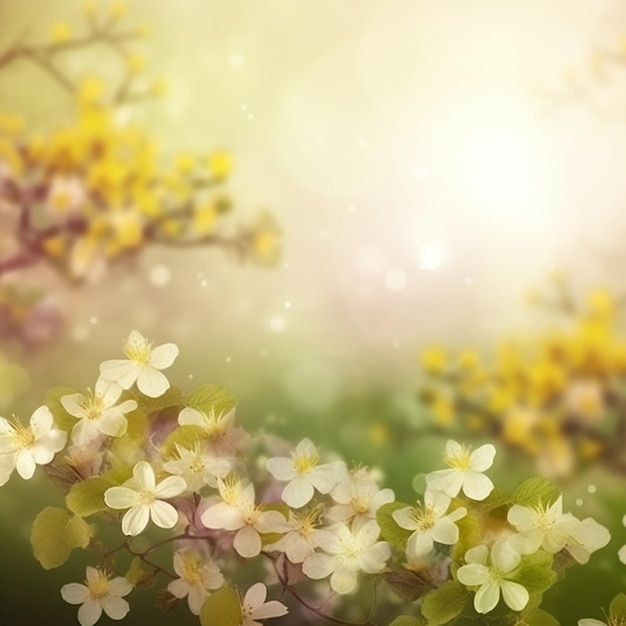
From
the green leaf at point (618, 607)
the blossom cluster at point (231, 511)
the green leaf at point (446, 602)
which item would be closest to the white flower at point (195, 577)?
the blossom cluster at point (231, 511)

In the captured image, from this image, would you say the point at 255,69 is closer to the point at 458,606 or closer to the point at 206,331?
the point at 206,331

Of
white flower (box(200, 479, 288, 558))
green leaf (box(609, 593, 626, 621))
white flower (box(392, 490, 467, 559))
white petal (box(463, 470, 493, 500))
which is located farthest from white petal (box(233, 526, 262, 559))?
green leaf (box(609, 593, 626, 621))

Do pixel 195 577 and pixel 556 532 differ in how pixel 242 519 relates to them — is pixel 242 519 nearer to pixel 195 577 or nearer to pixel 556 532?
pixel 195 577

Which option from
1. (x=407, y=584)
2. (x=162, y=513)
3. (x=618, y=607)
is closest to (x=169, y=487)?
(x=162, y=513)

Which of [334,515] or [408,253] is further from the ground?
[408,253]

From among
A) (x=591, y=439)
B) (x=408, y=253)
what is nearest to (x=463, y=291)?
(x=408, y=253)

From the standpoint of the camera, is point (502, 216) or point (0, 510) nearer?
point (502, 216)
